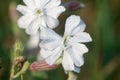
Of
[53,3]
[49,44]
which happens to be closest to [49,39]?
[49,44]

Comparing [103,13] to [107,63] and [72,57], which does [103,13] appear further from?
[72,57]

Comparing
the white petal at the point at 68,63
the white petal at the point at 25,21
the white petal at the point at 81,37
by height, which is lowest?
the white petal at the point at 68,63

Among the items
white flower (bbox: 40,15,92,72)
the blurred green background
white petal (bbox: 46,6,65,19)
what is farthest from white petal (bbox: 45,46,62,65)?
the blurred green background

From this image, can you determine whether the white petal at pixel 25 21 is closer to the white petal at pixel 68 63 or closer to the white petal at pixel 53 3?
the white petal at pixel 53 3

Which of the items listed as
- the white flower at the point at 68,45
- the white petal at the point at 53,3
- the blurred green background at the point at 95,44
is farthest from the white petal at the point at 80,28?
the blurred green background at the point at 95,44

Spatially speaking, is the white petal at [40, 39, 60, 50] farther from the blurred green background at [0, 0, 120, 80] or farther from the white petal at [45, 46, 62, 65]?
the blurred green background at [0, 0, 120, 80]

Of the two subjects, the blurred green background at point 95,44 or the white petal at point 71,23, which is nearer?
the white petal at point 71,23

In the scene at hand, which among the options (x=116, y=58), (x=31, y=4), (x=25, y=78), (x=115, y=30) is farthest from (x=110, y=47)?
(x=31, y=4)

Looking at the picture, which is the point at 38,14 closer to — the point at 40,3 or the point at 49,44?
the point at 40,3
